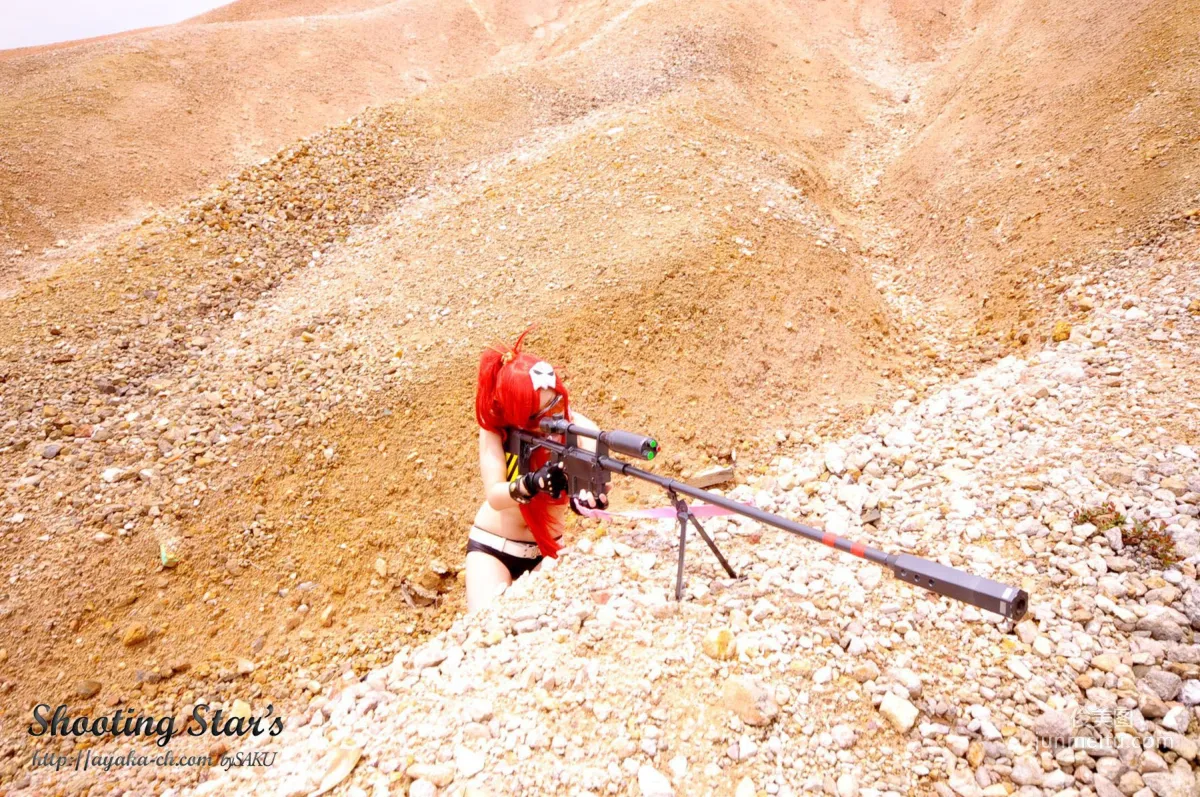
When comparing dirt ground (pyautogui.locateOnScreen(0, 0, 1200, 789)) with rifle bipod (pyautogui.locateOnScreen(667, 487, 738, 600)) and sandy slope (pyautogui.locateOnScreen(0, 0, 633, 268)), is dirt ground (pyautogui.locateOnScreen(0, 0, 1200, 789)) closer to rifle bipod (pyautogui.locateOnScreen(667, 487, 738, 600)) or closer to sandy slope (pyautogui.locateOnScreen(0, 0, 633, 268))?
sandy slope (pyautogui.locateOnScreen(0, 0, 633, 268))

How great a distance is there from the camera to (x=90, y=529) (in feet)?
20.1

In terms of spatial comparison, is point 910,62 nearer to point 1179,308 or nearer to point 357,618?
point 1179,308

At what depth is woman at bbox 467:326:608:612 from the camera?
13.3 ft

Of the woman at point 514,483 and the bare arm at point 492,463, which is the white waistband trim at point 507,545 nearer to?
the woman at point 514,483

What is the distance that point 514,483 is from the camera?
3.96m

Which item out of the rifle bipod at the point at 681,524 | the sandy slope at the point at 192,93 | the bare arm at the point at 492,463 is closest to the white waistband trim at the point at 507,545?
the bare arm at the point at 492,463

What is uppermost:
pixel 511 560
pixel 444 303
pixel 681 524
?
pixel 444 303

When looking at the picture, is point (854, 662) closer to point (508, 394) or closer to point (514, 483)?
point (514, 483)

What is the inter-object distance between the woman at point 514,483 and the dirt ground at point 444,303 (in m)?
1.22

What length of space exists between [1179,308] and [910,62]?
14.1 metres

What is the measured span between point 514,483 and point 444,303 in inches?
183

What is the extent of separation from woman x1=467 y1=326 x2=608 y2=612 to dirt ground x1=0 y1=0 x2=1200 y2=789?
48.0 inches

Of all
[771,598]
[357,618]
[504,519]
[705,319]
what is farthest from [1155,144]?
[357,618]

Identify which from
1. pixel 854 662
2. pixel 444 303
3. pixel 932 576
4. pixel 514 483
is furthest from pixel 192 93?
pixel 932 576
